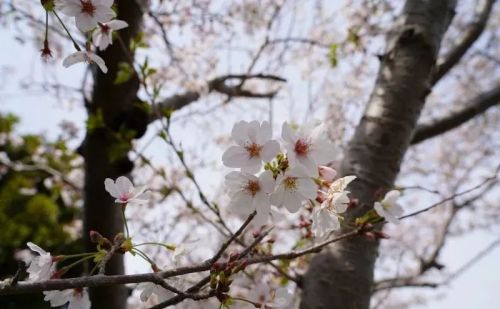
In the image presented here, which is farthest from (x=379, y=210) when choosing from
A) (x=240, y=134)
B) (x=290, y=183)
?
(x=240, y=134)

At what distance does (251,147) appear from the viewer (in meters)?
0.89

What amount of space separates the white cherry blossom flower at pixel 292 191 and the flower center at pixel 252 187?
0.04 meters

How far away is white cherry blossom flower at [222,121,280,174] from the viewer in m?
0.85

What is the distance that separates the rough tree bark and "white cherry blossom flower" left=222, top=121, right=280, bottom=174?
63 cm

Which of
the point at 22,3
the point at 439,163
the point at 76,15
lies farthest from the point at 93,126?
the point at 439,163

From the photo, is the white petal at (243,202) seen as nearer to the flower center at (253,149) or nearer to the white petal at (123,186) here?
the flower center at (253,149)

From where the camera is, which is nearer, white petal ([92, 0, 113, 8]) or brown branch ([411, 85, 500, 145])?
white petal ([92, 0, 113, 8])

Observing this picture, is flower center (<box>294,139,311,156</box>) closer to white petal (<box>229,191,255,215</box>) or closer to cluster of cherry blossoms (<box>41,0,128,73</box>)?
white petal (<box>229,191,255,215</box>)

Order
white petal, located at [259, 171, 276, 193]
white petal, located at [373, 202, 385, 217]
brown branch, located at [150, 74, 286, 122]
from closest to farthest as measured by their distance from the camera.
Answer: white petal, located at [259, 171, 276, 193] → white petal, located at [373, 202, 385, 217] → brown branch, located at [150, 74, 286, 122]

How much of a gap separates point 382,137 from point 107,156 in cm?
135

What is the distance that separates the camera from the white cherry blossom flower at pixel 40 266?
91cm

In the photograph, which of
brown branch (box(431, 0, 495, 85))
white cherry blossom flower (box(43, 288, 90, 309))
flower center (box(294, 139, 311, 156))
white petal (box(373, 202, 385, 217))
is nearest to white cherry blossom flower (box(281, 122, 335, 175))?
flower center (box(294, 139, 311, 156))

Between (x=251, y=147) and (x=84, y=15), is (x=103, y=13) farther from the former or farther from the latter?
(x=251, y=147)

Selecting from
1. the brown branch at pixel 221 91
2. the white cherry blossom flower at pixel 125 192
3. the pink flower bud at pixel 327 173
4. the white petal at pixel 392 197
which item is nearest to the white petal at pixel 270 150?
the pink flower bud at pixel 327 173
